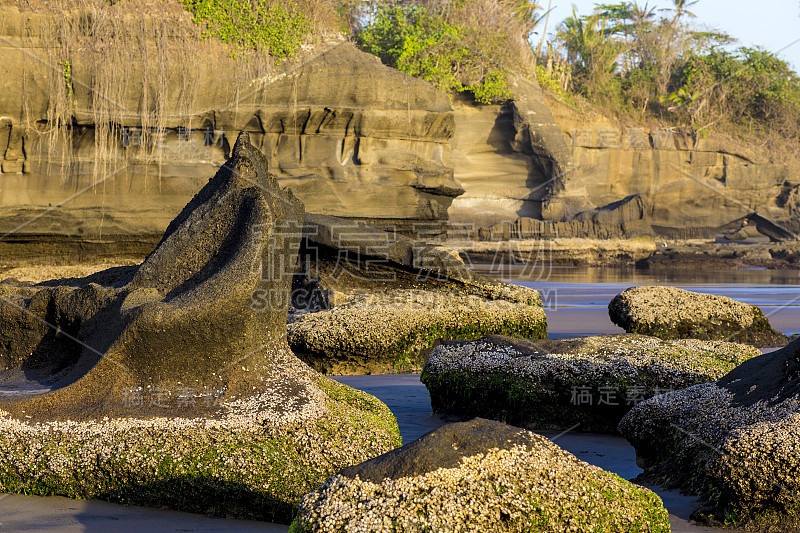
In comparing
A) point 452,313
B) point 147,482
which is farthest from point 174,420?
point 452,313

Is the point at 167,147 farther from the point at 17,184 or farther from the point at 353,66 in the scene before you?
the point at 353,66

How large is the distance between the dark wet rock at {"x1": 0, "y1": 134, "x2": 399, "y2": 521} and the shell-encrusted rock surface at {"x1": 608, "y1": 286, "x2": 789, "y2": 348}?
5.20 m

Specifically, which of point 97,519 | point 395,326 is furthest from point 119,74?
point 97,519

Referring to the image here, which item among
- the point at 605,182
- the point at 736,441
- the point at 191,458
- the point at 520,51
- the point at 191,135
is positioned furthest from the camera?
the point at 605,182

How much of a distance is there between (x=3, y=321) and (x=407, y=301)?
4422 mm

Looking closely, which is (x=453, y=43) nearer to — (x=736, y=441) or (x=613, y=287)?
(x=613, y=287)

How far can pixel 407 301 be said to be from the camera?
319 inches

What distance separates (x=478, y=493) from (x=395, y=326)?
5.00 metres

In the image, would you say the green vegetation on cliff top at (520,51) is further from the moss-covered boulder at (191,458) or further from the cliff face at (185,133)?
the moss-covered boulder at (191,458)

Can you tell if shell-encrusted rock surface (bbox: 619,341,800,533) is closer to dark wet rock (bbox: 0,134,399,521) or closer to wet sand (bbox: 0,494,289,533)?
dark wet rock (bbox: 0,134,399,521)

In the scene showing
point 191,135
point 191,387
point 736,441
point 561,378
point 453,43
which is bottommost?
point 561,378

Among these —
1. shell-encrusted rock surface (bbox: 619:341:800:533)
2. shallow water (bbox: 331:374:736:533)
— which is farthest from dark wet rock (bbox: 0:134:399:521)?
shell-encrusted rock surface (bbox: 619:341:800:533)

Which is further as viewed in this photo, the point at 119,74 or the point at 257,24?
the point at 257,24

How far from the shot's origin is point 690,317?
8.60 metres
